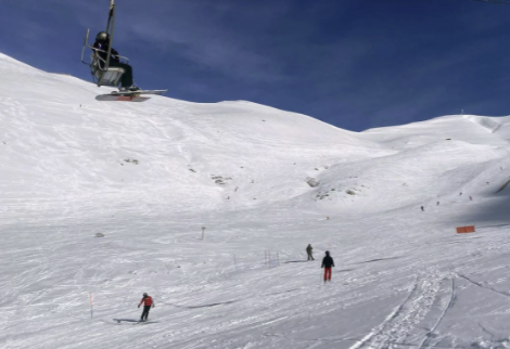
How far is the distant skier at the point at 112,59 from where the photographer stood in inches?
456

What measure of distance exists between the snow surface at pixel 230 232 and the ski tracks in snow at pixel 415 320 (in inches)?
2.2

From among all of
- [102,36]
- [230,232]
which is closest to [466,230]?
[230,232]

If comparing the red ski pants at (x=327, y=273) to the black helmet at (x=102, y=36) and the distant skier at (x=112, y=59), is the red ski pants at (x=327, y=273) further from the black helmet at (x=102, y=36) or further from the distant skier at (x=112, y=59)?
the black helmet at (x=102, y=36)

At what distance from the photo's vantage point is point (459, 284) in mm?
11008

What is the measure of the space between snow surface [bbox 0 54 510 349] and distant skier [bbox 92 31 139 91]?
721 cm

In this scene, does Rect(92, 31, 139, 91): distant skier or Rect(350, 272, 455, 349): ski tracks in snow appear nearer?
Rect(350, 272, 455, 349): ski tracks in snow

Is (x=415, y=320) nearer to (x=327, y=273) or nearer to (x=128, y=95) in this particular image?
(x=327, y=273)

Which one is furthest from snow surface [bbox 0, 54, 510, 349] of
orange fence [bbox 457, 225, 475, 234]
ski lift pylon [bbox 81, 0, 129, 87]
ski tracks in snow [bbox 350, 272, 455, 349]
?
ski lift pylon [bbox 81, 0, 129, 87]

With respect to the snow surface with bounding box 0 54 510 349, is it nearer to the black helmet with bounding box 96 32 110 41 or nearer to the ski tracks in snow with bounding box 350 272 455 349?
the ski tracks in snow with bounding box 350 272 455 349

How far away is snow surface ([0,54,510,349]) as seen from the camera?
9.96 m

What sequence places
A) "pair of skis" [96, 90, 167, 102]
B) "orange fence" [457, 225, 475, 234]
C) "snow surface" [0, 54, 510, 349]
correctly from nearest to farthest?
1. "snow surface" [0, 54, 510, 349]
2. "pair of skis" [96, 90, 167, 102]
3. "orange fence" [457, 225, 475, 234]

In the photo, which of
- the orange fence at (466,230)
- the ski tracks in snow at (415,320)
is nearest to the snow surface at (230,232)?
the ski tracks in snow at (415,320)

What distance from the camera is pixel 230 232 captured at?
27734 millimetres

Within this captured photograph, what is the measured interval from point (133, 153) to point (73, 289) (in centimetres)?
3079
